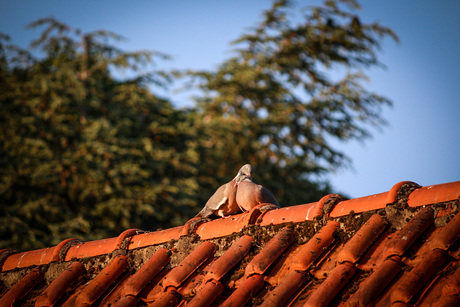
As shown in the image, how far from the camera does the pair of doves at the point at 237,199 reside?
4.64 meters

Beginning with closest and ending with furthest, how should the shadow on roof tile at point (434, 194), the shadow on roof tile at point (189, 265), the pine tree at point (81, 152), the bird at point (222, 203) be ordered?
the shadow on roof tile at point (434, 194), the shadow on roof tile at point (189, 265), the bird at point (222, 203), the pine tree at point (81, 152)

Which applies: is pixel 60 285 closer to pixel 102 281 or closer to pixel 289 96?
pixel 102 281

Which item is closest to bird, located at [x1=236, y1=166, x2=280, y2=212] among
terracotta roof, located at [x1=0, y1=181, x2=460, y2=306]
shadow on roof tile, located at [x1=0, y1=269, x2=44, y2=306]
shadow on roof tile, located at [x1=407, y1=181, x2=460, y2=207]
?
terracotta roof, located at [x1=0, y1=181, x2=460, y2=306]

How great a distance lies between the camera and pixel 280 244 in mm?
3512

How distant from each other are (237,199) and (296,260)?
1.62m

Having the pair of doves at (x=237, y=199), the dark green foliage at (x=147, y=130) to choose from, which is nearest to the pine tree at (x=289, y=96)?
the dark green foliage at (x=147, y=130)

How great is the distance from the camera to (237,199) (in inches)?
189

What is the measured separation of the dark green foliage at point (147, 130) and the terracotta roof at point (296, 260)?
8.95 meters

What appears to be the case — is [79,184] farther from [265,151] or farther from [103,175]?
[265,151]

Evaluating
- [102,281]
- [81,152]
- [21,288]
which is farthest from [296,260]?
[81,152]

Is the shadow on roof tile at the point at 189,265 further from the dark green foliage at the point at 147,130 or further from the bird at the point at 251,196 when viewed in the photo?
the dark green foliage at the point at 147,130

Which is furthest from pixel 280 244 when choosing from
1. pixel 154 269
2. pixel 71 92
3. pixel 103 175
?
pixel 71 92

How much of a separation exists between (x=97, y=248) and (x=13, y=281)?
115 cm

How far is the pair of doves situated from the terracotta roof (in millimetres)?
526
